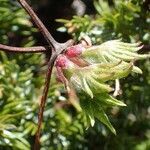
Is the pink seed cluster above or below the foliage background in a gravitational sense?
above

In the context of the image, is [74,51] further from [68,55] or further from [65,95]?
[65,95]

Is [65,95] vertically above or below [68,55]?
below

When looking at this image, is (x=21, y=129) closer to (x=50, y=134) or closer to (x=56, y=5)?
(x=50, y=134)

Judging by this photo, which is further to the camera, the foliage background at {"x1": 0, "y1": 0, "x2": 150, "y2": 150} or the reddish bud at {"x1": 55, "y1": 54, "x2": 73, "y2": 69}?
the foliage background at {"x1": 0, "y1": 0, "x2": 150, "y2": 150}

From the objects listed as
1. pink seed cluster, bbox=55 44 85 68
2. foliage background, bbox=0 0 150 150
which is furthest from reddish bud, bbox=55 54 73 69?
foliage background, bbox=0 0 150 150

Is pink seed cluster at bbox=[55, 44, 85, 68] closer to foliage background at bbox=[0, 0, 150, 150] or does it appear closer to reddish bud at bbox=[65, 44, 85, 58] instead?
reddish bud at bbox=[65, 44, 85, 58]

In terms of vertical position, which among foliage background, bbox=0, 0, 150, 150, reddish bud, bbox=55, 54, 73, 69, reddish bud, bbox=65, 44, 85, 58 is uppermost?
reddish bud, bbox=65, 44, 85, 58

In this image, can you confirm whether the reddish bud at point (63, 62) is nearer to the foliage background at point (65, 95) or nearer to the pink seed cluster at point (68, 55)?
the pink seed cluster at point (68, 55)

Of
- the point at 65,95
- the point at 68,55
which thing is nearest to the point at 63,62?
the point at 68,55

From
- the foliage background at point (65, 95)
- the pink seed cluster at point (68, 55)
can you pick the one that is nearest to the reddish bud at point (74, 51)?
the pink seed cluster at point (68, 55)
